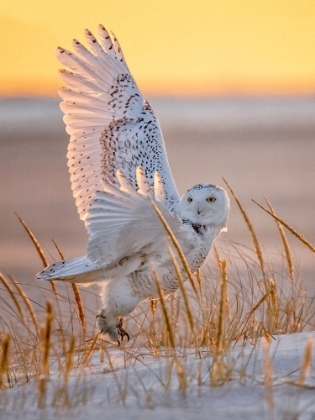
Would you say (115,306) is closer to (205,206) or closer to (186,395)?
(205,206)

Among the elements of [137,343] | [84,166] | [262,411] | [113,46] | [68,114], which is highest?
[113,46]

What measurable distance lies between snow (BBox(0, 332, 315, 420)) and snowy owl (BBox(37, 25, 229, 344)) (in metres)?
0.70

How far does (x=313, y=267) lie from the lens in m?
8.28

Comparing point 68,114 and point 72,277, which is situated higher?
point 68,114

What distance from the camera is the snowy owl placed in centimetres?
409

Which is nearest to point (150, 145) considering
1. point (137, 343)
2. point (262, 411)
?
point (137, 343)

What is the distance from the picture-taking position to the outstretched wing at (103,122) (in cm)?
550

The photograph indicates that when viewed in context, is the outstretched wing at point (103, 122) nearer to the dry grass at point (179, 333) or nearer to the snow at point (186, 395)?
the dry grass at point (179, 333)


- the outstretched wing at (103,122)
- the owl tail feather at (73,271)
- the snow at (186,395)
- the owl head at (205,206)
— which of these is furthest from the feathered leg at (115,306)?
the snow at (186,395)

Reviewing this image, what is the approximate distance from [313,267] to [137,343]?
3.74 meters

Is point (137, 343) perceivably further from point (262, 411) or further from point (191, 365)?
point (262, 411)

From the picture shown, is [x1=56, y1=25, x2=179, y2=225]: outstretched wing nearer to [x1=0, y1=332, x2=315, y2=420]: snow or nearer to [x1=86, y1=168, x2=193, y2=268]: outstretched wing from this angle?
[x1=86, y1=168, x2=193, y2=268]: outstretched wing

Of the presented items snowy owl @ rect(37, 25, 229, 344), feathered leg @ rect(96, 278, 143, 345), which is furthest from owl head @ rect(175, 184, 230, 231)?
feathered leg @ rect(96, 278, 143, 345)

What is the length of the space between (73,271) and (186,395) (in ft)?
5.69
